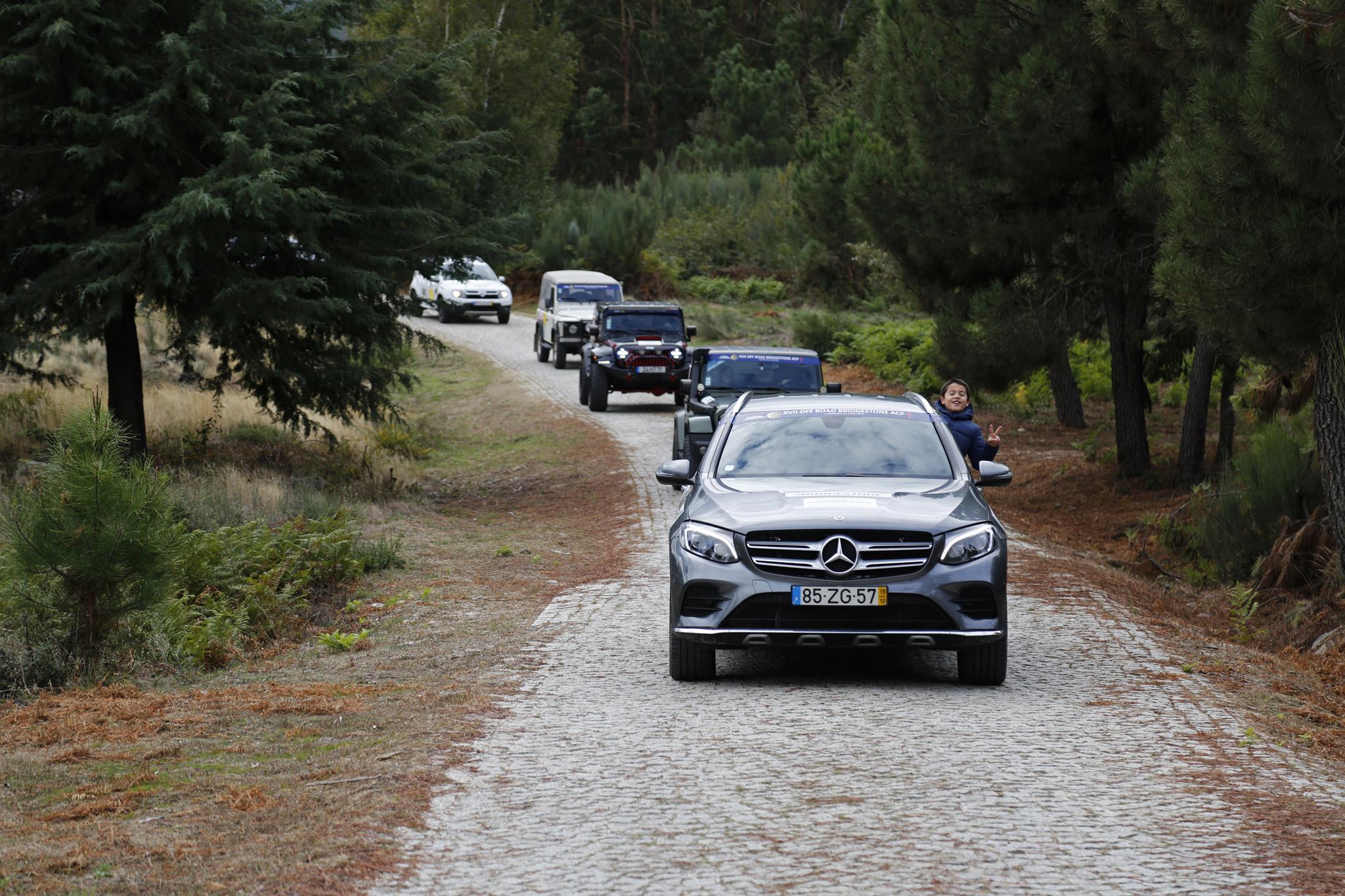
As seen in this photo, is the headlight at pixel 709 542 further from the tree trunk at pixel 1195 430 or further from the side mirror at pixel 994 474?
the tree trunk at pixel 1195 430

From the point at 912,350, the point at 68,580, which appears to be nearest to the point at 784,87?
the point at 912,350

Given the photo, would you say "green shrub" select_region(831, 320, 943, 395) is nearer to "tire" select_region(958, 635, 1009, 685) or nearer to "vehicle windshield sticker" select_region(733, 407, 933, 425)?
"vehicle windshield sticker" select_region(733, 407, 933, 425)

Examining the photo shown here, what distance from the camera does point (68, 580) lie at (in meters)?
9.52

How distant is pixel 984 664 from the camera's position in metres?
8.59

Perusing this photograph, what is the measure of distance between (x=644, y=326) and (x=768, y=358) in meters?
9.24

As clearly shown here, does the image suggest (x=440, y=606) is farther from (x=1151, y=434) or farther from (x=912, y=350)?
(x=912, y=350)

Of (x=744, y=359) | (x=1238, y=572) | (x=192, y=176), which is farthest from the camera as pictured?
(x=744, y=359)

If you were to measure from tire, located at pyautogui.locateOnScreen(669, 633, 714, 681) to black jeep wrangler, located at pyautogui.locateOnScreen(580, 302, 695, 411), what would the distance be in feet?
64.9

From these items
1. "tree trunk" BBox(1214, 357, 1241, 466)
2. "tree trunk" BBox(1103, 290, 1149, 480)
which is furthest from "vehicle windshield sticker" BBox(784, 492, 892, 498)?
"tree trunk" BBox(1214, 357, 1241, 466)

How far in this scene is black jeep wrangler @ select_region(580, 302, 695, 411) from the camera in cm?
2842

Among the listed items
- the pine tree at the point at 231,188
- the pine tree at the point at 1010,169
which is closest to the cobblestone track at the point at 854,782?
the pine tree at the point at 1010,169

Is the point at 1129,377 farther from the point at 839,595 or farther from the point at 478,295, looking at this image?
the point at 478,295

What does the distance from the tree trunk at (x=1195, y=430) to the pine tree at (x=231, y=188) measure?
30.2 feet

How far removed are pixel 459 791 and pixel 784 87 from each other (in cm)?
6460
